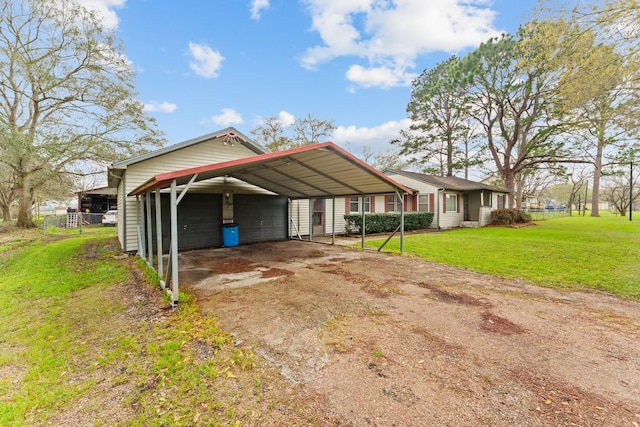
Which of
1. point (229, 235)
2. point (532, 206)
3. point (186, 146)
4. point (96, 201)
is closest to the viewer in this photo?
point (186, 146)

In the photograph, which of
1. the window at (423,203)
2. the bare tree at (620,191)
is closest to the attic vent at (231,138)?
the window at (423,203)

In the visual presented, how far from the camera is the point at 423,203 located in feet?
59.0

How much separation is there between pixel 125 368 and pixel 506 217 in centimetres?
2120

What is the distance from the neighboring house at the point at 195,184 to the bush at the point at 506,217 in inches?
618

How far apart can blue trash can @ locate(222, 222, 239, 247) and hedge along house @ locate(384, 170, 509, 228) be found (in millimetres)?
11691

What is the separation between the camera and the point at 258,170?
845 centimetres

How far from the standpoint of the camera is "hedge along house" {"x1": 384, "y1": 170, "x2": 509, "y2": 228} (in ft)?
58.1

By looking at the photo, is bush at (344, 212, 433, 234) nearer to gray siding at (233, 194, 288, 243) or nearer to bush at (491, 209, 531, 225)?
gray siding at (233, 194, 288, 243)

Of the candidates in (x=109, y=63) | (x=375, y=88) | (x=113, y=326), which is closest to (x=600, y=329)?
(x=113, y=326)

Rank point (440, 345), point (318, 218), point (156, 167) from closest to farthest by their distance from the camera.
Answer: point (440, 345) < point (156, 167) < point (318, 218)

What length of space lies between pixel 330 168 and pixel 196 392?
5.77 meters

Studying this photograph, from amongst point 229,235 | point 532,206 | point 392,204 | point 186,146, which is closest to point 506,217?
point 392,204

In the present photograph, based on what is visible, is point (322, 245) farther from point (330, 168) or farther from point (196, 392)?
point (196, 392)

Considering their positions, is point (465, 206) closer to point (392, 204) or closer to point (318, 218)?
point (392, 204)
